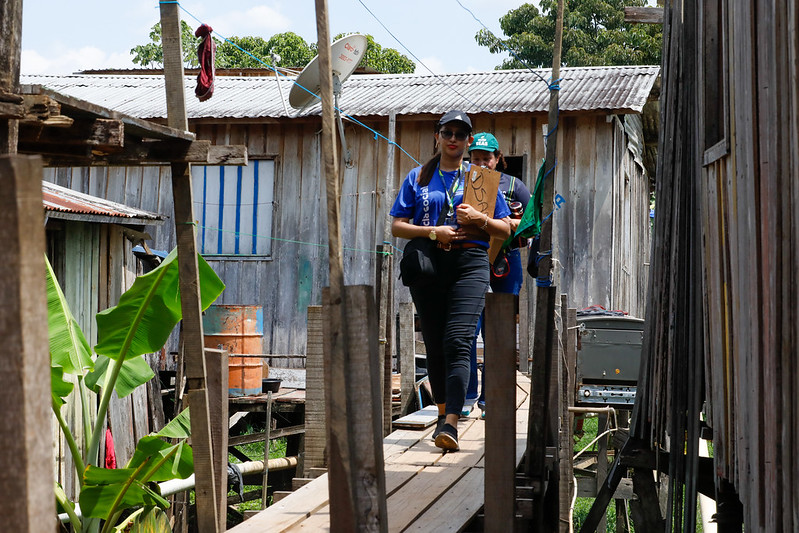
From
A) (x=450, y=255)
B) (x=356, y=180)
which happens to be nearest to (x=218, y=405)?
(x=450, y=255)

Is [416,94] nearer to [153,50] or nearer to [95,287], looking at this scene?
[95,287]

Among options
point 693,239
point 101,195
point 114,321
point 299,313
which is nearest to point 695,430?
point 693,239

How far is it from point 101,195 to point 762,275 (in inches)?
508

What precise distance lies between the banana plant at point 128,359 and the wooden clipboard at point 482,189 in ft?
4.94

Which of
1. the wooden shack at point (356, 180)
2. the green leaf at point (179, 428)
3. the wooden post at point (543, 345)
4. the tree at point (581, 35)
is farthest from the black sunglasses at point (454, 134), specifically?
the tree at point (581, 35)

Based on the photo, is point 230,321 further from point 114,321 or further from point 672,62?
point 672,62

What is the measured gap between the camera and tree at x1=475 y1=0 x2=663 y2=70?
1131 inches

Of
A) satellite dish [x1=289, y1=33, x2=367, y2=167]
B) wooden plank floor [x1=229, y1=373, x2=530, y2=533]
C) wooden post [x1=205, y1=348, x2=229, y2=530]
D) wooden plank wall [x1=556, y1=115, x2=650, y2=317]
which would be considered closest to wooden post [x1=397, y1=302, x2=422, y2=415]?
wooden plank floor [x1=229, y1=373, x2=530, y2=533]

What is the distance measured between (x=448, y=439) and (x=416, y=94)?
10311 millimetres

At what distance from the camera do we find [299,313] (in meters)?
13.7

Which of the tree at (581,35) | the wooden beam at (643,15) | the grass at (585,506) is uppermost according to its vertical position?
the tree at (581,35)

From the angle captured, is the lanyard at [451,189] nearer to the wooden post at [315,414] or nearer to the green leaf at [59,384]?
the wooden post at [315,414]

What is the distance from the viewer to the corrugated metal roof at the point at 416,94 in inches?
510

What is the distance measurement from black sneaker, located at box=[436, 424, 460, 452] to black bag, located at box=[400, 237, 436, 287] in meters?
0.83
